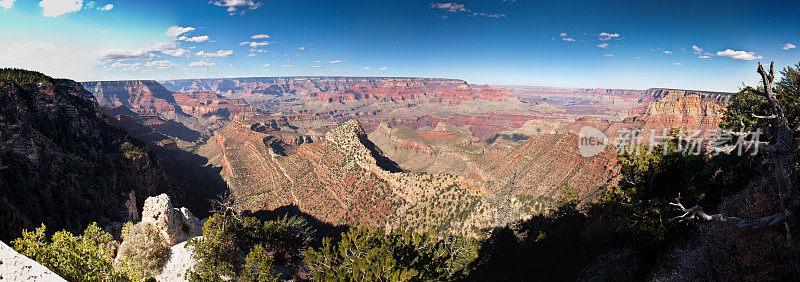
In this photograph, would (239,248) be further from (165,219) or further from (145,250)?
(145,250)

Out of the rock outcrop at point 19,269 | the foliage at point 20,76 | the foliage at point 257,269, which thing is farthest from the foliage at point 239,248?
the foliage at point 20,76

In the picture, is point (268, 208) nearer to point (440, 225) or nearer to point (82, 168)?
point (82, 168)

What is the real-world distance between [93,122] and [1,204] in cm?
3961

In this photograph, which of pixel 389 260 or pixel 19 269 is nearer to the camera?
pixel 19 269

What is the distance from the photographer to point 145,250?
2117 centimetres

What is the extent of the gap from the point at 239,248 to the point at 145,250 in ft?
21.6

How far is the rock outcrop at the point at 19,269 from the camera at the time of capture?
1138 centimetres

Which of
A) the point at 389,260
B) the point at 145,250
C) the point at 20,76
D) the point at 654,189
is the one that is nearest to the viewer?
the point at 389,260

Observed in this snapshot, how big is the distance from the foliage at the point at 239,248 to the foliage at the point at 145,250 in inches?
103

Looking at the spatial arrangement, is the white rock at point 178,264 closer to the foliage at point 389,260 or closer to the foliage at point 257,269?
the foliage at point 257,269

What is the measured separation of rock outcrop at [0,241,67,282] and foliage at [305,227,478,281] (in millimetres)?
11223

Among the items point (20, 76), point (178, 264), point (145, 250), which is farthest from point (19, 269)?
point (20, 76)

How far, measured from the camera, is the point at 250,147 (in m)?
107

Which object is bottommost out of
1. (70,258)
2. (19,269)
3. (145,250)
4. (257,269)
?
(145,250)
